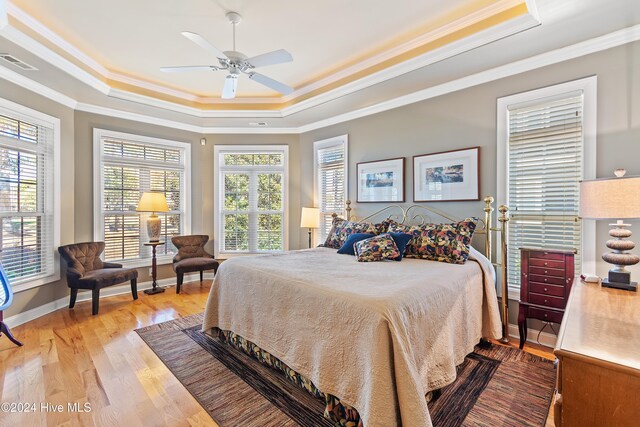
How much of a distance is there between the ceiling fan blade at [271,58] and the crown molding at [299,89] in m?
1.29

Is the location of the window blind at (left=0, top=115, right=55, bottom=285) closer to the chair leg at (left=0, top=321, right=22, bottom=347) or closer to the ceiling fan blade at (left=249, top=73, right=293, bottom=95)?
the chair leg at (left=0, top=321, right=22, bottom=347)

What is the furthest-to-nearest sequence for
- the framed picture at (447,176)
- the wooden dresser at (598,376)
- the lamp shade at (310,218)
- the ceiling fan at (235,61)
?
the lamp shade at (310,218), the framed picture at (447,176), the ceiling fan at (235,61), the wooden dresser at (598,376)

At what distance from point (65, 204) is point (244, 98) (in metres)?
2.90

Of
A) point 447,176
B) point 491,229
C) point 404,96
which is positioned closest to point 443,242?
point 491,229

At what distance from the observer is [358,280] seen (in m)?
2.14

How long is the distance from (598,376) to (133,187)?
5.53m

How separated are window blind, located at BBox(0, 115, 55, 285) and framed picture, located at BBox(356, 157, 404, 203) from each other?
4.11m

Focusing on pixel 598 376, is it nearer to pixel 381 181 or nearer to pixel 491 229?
pixel 491 229

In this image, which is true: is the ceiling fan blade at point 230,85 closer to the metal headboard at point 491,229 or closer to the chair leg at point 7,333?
the metal headboard at point 491,229

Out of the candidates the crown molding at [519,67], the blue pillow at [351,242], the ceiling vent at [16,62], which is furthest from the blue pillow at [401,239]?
the ceiling vent at [16,62]

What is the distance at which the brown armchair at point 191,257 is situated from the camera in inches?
179

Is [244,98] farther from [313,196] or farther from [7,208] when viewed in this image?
[7,208]

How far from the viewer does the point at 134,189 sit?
188 inches

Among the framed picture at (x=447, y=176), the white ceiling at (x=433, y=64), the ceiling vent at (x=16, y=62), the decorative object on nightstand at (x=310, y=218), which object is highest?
the white ceiling at (x=433, y=64)
